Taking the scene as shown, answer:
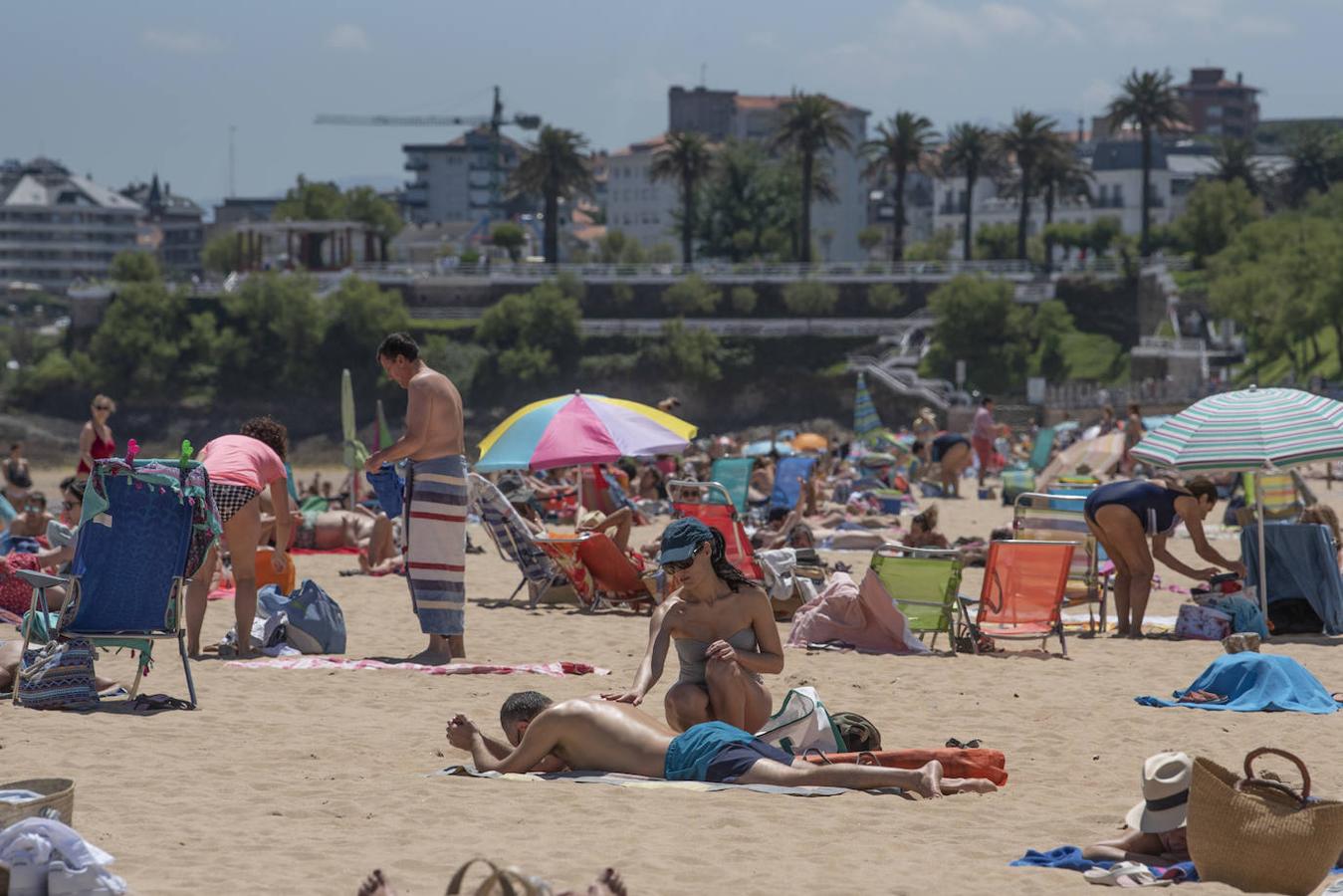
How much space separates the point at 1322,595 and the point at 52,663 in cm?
620

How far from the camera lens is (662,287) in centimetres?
6581

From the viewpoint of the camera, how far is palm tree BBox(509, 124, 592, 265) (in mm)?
70188

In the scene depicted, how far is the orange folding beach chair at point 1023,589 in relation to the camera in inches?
354

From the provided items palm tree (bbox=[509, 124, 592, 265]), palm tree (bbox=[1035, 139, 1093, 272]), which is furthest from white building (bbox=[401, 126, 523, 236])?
palm tree (bbox=[1035, 139, 1093, 272])

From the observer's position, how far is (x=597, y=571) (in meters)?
10.4

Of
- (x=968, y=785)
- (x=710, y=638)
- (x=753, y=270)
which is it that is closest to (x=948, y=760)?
(x=968, y=785)

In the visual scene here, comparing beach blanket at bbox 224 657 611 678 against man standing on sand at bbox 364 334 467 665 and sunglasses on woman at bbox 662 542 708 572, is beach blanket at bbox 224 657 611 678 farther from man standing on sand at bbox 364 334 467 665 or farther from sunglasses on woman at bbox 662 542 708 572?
sunglasses on woman at bbox 662 542 708 572

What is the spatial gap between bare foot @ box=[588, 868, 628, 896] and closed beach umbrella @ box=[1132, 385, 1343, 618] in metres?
5.96

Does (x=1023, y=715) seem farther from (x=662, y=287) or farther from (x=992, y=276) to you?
Result: (x=662, y=287)

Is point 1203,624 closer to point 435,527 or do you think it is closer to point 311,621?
point 435,527

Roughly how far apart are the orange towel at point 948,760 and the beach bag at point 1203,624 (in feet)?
12.7

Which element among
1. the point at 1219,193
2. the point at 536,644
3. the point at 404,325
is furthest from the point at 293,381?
the point at 536,644

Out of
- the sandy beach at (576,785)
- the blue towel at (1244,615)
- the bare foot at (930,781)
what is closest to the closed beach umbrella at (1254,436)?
the blue towel at (1244,615)

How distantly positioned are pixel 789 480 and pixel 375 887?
11.0 metres
